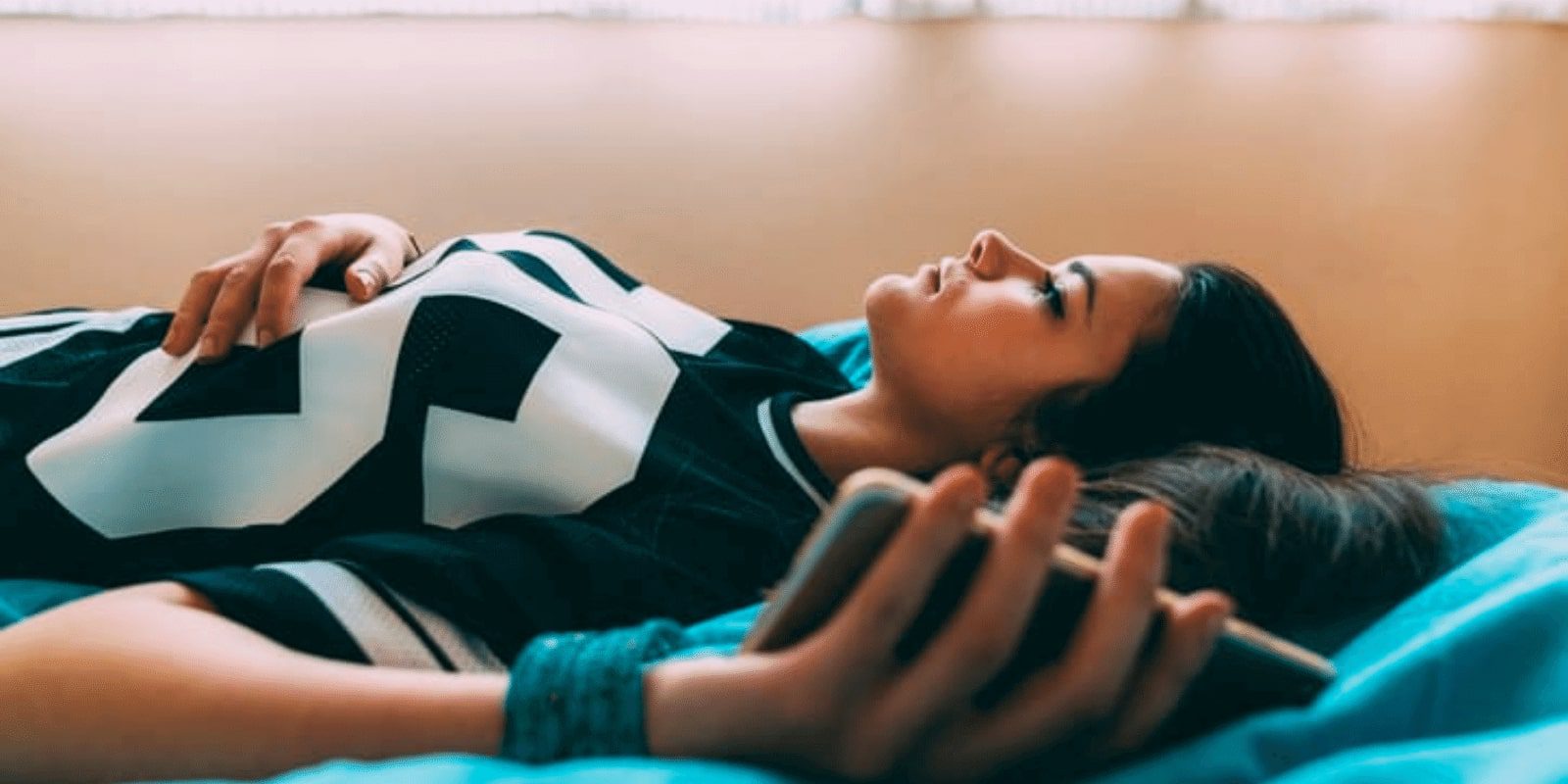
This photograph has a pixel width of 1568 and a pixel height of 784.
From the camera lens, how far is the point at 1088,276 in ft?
3.45

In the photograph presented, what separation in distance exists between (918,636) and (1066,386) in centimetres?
54

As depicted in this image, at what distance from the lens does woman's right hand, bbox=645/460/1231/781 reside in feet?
1.51

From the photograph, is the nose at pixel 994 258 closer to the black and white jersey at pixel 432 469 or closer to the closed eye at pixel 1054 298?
the closed eye at pixel 1054 298

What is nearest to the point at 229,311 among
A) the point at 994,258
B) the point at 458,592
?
the point at 458,592

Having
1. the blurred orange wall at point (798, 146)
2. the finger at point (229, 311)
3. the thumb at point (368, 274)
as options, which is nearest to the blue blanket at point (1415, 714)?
the finger at point (229, 311)

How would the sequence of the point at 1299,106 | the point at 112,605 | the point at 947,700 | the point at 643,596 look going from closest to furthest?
1. the point at 947,700
2. the point at 112,605
3. the point at 643,596
4. the point at 1299,106

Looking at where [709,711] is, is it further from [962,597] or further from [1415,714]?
[1415,714]

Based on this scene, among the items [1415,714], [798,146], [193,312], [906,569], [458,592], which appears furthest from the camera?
[798,146]

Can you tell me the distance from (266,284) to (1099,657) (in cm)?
73

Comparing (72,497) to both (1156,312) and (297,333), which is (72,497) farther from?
(1156,312)

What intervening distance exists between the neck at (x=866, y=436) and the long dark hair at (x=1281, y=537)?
0.83 ft

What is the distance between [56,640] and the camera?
58cm

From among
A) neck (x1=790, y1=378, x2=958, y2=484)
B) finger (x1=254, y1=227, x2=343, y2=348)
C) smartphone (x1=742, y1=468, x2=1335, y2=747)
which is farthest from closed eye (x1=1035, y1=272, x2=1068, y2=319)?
finger (x1=254, y1=227, x2=343, y2=348)

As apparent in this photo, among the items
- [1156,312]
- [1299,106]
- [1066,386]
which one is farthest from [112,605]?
[1299,106]
